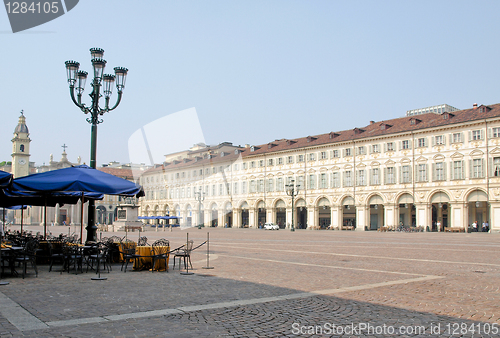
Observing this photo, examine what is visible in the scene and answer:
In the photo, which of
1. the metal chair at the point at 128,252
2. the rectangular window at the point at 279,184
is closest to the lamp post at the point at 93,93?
the metal chair at the point at 128,252

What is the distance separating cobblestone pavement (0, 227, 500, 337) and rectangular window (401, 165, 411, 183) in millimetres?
44364

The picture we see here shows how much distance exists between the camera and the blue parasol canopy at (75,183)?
11.1 meters

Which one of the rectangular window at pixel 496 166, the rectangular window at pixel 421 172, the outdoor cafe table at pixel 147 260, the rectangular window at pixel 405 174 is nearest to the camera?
the outdoor cafe table at pixel 147 260

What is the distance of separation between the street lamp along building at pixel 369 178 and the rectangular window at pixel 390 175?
12 cm

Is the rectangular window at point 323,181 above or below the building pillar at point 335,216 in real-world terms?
above

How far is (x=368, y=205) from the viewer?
5884cm

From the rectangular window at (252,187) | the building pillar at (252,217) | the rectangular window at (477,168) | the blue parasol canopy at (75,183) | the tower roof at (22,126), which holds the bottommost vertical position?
the building pillar at (252,217)

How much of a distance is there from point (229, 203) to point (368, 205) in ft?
86.9

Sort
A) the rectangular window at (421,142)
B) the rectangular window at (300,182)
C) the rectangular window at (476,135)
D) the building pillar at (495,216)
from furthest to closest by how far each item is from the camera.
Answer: the rectangular window at (300,182)
the rectangular window at (421,142)
the rectangular window at (476,135)
the building pillar at (495,216)

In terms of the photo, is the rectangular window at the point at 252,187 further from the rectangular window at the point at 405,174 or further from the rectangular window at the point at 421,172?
the rectangular window at the point at 421,172

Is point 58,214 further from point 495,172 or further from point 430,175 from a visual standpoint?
point 495,172

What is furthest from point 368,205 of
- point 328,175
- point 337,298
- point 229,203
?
point 337,298

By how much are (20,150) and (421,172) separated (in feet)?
249

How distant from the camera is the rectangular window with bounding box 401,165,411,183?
180 feet
